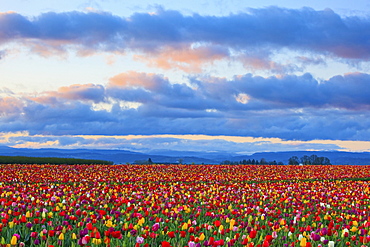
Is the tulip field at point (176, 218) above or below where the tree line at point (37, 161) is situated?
below

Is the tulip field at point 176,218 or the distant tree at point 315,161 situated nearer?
the tulip field at point 176,218

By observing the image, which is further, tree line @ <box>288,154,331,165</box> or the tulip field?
tree line @ <box>288,154,331,165</box>

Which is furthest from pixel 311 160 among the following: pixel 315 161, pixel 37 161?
pixel 37 161

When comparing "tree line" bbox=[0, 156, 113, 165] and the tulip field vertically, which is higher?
"tree line" bbox=[0, 156, 113, 165]

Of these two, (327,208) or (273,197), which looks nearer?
(327,208)

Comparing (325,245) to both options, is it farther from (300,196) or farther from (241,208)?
(300,196)

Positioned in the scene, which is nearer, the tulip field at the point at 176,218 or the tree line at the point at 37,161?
the tulip field at the point at 176,218

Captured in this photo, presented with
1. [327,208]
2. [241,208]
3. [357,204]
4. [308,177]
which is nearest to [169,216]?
[241,208]

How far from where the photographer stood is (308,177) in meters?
22.5

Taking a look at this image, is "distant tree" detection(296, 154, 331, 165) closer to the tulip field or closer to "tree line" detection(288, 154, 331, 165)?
"tree line" detection(288, 154, 331, 165)

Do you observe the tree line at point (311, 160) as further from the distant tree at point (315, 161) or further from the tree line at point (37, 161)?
A: the tree line at point (37, 161)

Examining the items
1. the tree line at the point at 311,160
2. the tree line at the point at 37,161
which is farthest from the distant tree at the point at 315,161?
the tree line at the point at 37,161

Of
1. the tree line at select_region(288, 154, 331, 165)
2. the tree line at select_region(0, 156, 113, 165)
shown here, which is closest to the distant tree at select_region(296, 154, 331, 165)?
the tree line at select_region(288, 154, 331, 165)

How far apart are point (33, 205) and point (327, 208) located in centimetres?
800
